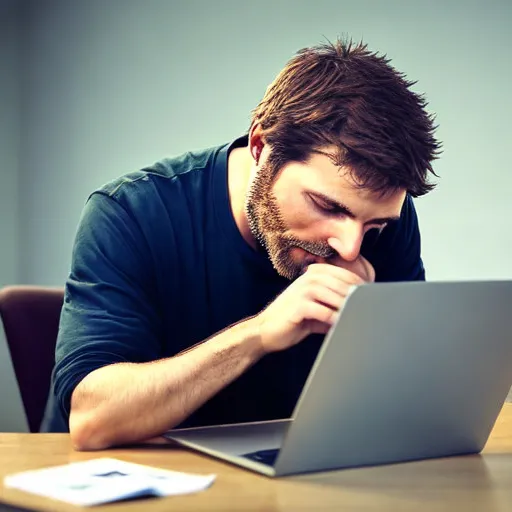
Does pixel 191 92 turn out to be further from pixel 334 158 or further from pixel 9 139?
pixel 334 158

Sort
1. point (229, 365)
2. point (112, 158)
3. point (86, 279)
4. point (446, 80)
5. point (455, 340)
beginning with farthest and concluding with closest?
point (112, 158)
point (446, 80)
point (86, 279)
point (229, 365)
point (455, 340)

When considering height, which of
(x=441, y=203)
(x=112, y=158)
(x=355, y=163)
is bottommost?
(x=112, y=158)

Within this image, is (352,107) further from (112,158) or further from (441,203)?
(112,158)

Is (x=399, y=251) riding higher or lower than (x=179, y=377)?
higher

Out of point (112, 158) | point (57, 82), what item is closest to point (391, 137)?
point (112, 158)

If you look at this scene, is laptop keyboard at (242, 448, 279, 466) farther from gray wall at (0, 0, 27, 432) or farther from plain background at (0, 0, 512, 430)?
gray wall at (0, 0, 27, 432)

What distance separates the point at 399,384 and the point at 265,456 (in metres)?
0.18

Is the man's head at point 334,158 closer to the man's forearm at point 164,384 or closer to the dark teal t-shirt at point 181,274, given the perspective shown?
the dark teal t-shirt at point 181,274

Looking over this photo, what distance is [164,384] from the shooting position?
117cm

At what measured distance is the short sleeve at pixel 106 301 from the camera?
4.04ft

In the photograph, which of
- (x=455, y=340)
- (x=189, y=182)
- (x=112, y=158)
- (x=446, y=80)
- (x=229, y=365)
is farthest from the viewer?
(x=112, y=158)

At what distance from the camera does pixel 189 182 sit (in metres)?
1.53

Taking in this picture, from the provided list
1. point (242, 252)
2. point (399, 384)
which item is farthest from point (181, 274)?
point (399, 384)

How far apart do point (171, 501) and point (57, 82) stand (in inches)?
110
